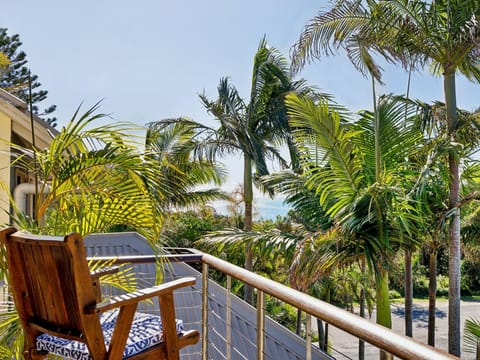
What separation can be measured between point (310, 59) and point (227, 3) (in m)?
3.09

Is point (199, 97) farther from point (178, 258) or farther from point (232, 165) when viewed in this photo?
point (178, 258)

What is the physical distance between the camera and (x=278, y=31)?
13062 millimetres

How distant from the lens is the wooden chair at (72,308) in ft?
4.83

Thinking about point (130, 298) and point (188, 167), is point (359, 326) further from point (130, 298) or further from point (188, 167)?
point (188, 167)

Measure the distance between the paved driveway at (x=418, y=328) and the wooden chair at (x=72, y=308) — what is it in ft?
38.1

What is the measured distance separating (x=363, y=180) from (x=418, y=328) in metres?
13.6

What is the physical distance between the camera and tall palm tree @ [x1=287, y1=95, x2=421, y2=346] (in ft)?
18.4

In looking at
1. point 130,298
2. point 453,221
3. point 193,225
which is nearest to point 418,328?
point 193,225

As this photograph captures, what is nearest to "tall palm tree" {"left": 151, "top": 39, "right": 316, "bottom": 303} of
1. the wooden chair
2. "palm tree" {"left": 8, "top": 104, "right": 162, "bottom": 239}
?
"palm tree" {"left": 8, "top": 104, "right": 162, "bottom": 239}

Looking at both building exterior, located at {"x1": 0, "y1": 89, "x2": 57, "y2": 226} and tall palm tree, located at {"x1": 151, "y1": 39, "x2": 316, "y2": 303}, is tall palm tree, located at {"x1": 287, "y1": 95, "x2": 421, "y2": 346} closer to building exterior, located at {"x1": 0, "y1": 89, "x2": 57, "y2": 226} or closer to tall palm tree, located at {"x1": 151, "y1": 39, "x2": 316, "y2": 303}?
building exterior, located at {"x1": 0, "y1": 89, "x2": 57, "y2": 226}

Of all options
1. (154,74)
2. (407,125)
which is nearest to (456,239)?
(407,125)

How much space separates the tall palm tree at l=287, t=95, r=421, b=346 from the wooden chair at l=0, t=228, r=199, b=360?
4.11 metres

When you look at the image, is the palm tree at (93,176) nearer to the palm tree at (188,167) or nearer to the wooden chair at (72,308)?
the wooden chair at (72,308)

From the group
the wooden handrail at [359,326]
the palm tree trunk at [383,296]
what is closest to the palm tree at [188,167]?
the palm tree trunk at [383,296]
